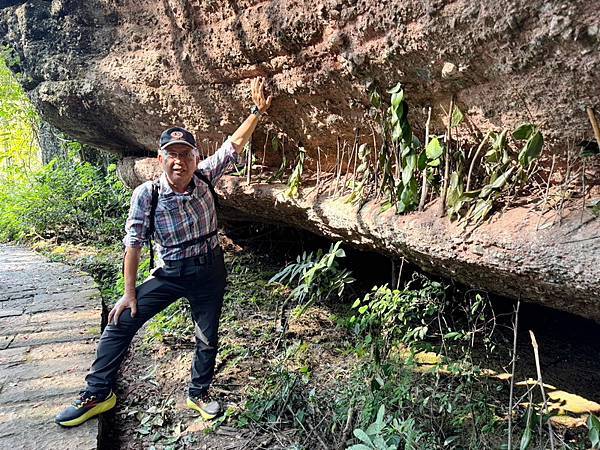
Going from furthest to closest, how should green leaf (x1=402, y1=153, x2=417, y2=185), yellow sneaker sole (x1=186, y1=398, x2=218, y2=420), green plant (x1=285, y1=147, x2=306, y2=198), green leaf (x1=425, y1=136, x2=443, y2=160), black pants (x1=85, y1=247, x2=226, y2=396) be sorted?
green plant (x1=285, y1=147, x2=306, y2=198), yellow sneaker sole (x1=186, y1=398, x2=218, y2=420), black pants (x1=85, y1=247, x2=226, y2=396), green leaf (x1=402, y1=153, x2=417, y2=185), green leaf (x1=425, y1=136, x2=443, y2=160)

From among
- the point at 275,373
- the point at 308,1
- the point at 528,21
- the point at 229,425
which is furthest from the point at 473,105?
the point at 229,425

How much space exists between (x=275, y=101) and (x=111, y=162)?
→ 7.94 m

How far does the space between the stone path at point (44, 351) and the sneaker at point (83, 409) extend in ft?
0.15

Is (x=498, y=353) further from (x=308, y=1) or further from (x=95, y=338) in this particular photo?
(x=95, y=338)

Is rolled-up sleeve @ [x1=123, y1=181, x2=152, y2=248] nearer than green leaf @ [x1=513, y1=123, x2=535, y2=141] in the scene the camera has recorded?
No

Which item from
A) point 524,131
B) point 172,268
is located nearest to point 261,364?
point 172,268

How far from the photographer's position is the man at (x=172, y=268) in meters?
2.84

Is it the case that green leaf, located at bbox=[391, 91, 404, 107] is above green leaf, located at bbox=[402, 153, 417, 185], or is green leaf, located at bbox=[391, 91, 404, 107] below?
above

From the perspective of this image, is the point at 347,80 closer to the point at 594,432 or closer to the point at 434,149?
the point at 434,149

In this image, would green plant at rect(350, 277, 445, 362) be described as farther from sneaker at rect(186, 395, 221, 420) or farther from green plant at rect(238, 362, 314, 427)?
sneaker at rect(186, 395, 221, 420)

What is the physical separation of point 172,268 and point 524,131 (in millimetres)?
2120

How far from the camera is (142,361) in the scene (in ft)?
13.1

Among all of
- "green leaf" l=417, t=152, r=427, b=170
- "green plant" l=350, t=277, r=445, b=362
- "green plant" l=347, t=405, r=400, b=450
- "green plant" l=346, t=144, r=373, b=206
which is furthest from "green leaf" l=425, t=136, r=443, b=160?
"green plant" l=347, t=405, r=400, b=450

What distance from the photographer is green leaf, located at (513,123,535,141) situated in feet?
7.47
